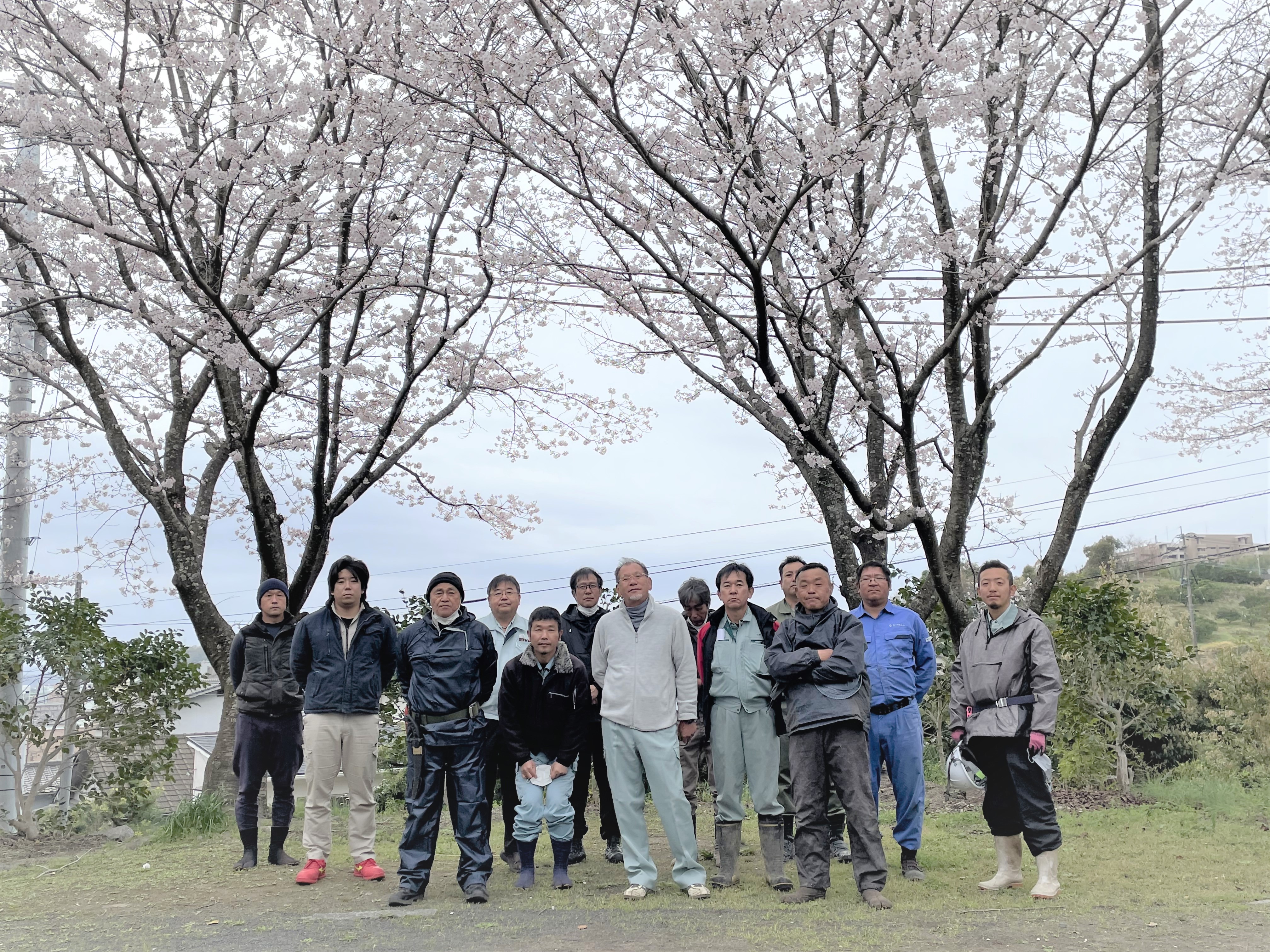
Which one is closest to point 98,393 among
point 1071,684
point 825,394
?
point 825,394

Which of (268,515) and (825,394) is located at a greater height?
(825,394)

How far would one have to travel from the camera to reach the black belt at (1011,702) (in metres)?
4.88

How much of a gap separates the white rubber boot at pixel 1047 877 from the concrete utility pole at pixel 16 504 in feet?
26.3

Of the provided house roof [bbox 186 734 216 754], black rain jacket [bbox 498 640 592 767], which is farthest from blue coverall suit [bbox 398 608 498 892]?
house roof [bbox 186 734 216 754]

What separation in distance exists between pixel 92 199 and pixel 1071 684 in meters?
9.90

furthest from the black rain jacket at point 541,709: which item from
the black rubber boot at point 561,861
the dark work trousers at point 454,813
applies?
the black rubber boot at point 561,861

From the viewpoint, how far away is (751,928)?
4160 mm

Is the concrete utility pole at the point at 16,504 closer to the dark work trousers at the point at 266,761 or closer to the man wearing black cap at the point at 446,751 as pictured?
the dark work trousers at the point at 266,761

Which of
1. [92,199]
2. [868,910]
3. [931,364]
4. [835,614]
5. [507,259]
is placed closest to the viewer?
[868,910]

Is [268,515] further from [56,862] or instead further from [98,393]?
[56,862]

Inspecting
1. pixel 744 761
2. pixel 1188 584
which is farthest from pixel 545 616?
pixel 1188 584

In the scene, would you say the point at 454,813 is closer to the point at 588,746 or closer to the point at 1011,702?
the point at 588,746

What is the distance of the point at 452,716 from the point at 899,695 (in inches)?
95.0

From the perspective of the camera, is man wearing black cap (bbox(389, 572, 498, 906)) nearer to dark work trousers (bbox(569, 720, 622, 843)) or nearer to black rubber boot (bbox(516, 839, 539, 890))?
black rubber boot (bbox(516, 839, 539, 890))
